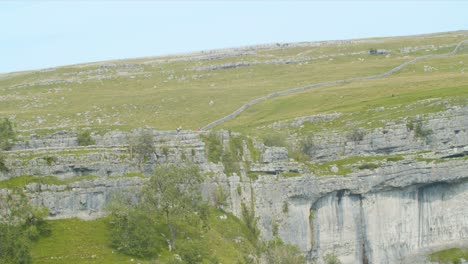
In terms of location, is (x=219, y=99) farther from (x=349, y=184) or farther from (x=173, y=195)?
(x=173, y=195)

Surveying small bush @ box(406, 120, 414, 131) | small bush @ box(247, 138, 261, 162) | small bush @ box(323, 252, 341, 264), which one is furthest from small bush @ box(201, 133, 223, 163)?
small bush @ box(406, 120, 414, 131)

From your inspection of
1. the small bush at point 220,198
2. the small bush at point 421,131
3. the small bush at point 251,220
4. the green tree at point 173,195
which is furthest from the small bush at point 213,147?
the small bush at point 421,131

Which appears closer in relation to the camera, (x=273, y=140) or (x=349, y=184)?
(x=349, y=184)

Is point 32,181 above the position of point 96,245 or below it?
above

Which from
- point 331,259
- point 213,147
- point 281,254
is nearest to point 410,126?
point 331,259

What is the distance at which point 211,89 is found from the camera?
171 meters

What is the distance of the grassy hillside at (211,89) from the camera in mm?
145000

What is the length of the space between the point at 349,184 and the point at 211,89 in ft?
232

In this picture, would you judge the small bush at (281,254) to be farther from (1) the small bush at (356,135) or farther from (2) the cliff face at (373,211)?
(1) the small bush at (356,135)

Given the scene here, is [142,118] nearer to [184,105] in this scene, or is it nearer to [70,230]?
[184,105]

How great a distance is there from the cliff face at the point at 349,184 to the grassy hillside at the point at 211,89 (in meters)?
15.8

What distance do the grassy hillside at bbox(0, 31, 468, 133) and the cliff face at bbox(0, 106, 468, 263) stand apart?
15.8 meters

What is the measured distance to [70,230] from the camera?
81.8 m

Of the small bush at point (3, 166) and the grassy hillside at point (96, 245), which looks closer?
the grassy hillside at point (96, 245)
